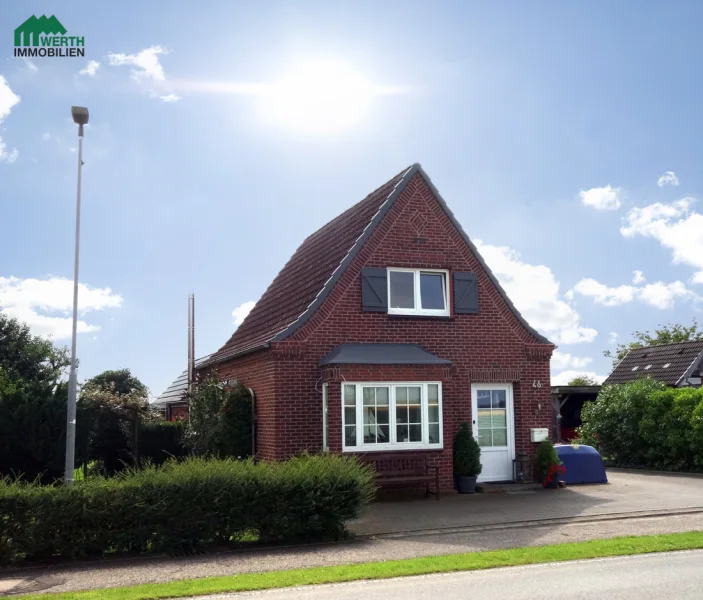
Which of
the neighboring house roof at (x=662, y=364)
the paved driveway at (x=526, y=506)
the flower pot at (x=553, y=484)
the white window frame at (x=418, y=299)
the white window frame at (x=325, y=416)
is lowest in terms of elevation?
the paved driveway at (x=526, y=506)

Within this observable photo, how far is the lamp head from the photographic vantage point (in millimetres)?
15250

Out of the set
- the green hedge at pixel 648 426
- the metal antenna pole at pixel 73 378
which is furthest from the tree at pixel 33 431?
the green hedge at pixel 648 426

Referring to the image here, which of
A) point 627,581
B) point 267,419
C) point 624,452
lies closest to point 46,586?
point 627,581

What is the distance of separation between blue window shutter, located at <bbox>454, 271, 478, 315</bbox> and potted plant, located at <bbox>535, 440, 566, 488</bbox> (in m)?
3.60

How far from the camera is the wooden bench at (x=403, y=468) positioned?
54.3 ft

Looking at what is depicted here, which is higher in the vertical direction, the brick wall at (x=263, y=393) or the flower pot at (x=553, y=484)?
the brick wall at (x=263, y=393)

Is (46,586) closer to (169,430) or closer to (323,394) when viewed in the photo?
(323,394)

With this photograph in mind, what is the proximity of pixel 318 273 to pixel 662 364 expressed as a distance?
17405mm

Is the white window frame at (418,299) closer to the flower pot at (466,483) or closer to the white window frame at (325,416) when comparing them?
the white window frame at (325,416)

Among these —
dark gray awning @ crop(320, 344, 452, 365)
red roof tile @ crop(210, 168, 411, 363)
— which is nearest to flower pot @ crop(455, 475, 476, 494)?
dark gray awning @ crop(320, 344, 452, 365)

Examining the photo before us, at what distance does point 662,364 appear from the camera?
31.0 meters

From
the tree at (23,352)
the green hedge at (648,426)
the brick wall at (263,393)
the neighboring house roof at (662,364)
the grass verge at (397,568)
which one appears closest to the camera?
the grass verge at (397,568)

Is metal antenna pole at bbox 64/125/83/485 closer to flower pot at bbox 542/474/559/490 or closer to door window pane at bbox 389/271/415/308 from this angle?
door window pane at bbox 389/271/415/308

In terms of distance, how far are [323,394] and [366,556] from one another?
650cm
